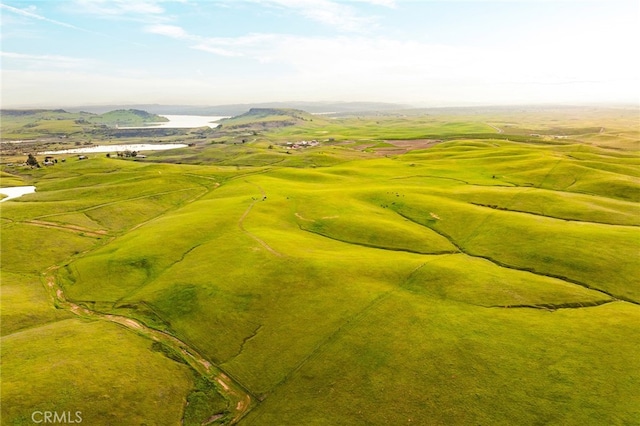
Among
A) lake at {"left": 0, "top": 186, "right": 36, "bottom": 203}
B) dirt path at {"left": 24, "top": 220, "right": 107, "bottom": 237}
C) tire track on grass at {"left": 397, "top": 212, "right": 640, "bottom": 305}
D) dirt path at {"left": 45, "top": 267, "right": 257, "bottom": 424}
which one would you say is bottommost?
dirt path at {"left": 45, "top": 267, "right": 257, "bottom": 424}

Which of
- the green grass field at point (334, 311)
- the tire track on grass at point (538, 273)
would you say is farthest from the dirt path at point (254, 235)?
the tire track on grass at point (538, 273)

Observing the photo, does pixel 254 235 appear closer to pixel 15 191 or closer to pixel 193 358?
pixel 193 358

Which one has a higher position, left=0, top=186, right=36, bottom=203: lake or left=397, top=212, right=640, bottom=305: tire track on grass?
left=397, top=212, right=640, bottom=305: tire track on grass

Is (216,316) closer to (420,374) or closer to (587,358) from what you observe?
(420,374)

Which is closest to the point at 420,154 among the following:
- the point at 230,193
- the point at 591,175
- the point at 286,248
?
the point at 591,175

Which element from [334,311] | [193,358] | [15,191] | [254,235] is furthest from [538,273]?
[15,191]

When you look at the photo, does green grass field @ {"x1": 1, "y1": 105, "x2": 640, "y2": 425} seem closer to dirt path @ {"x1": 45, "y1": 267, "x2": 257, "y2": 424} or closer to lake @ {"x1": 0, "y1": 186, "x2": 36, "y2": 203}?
dirt path @ {"x1": 45, "y1": 267, "x2": 257, "y2": 424}

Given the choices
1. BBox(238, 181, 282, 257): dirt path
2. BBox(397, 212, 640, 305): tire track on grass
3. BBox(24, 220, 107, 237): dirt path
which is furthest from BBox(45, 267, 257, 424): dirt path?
BBox(397, 212, 640, 305): tire track on grass
